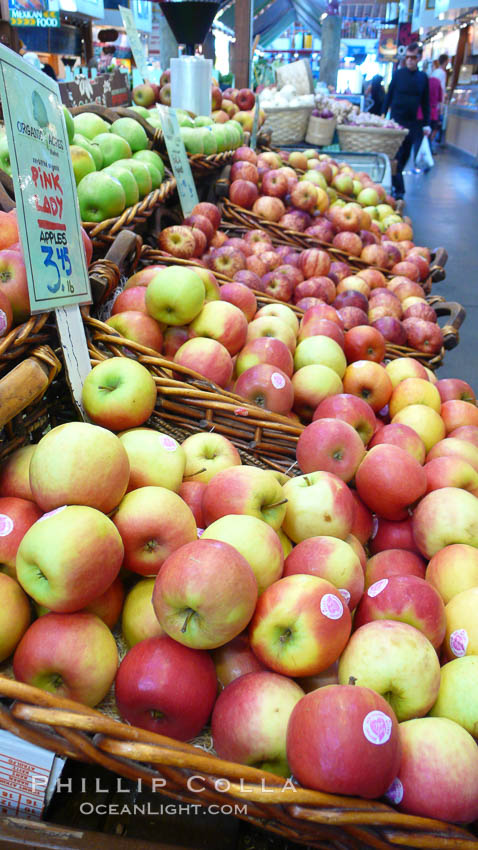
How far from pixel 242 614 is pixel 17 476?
0.50 meters

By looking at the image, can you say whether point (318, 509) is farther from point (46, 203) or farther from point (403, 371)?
point (403, 371)

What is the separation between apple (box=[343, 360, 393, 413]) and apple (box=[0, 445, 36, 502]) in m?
1.04

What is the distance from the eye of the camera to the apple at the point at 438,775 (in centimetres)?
78

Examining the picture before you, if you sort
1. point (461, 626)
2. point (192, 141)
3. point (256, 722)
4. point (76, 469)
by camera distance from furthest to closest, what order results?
point (192, 141), point (461, 626), point (76, 469), point (256, 722)

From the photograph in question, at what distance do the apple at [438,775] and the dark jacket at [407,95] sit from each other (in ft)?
31.5

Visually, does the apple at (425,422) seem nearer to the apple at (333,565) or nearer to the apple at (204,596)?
the apple at (333,565)

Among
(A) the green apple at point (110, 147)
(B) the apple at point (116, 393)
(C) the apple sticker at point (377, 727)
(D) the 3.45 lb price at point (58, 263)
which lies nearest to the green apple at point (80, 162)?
(A) the green apple at point (110, 147)

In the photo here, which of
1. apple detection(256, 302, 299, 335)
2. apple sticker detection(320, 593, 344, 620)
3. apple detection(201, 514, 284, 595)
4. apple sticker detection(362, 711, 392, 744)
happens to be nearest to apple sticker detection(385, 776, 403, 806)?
apple sticker detection(362, 711, 392, 744)

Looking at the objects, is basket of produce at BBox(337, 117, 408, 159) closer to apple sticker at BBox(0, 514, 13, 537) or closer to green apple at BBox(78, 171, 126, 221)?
green apple at BBox(78, 171, 126, 221)

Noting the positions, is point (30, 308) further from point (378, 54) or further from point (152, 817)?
point (378, 54)

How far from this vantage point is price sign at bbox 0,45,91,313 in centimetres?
105

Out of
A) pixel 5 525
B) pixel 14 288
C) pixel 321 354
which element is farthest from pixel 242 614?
pixel 321 354

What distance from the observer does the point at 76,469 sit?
3.15 ft

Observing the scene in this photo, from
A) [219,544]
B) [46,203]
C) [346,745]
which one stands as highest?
[46,203]
